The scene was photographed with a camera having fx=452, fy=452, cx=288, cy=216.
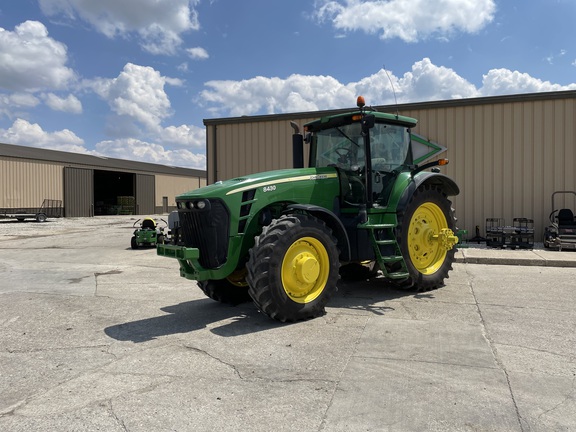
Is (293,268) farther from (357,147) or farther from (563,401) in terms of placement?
(563,401)

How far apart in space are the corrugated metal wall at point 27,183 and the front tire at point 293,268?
31883 mm

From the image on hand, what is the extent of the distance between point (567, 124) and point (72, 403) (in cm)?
1281

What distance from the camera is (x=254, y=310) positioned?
5590 millimetres

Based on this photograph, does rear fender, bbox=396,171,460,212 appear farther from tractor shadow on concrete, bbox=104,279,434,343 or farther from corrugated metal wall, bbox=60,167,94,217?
corrugated metal wall, bbox=60,167,94,217

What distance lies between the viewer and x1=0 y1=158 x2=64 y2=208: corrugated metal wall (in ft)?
101

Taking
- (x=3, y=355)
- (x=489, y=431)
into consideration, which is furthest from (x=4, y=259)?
(x=489, y=431)

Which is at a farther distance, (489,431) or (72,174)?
(72,174)

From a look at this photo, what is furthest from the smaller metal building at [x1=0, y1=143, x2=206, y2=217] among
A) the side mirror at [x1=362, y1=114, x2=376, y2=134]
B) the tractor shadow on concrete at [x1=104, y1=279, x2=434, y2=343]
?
the side mirror at [x1=362, y1=114, x2=376, y2=134]

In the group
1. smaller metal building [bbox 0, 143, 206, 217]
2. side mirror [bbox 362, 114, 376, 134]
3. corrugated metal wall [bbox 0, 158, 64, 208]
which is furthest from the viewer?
smaller metal building [bbox 0, 143, 206, 217]

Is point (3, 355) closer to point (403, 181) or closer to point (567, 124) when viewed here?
point (403, 181)

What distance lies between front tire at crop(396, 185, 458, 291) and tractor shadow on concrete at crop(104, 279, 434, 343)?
0.35 metres

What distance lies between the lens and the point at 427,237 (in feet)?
22.2

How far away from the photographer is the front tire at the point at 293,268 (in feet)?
15.2

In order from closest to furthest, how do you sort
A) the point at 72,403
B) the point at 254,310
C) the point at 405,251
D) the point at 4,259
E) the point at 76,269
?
1. the point at 72,403
2. the point at 254,310
3. the point at 405,251
4. the point at 76,269
5. the point at 4,259
